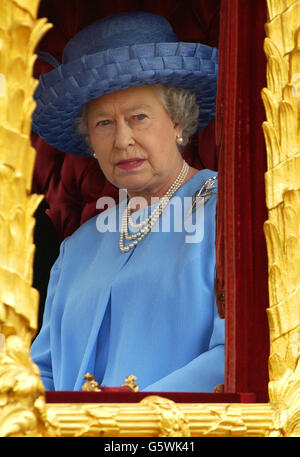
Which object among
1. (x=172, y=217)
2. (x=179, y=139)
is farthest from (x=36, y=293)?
(x=179, y=139)

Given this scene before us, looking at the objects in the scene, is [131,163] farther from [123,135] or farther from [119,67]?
[119,67]

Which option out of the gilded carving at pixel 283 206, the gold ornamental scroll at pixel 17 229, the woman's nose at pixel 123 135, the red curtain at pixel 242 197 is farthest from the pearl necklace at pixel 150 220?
the gold ornamental scroll at pixel 17 229

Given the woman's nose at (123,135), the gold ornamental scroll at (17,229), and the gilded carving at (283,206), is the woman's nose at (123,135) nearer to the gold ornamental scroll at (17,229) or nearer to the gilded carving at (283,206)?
the gilded carving at (283,206)

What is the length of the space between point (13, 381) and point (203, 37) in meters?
1.15

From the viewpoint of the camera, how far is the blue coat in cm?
182

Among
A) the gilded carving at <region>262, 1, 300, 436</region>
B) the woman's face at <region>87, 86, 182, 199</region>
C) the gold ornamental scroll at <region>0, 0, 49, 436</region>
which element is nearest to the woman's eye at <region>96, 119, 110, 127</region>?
the woman's face at <region>87, 86, 182, 199</region>

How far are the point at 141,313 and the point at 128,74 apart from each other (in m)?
0.50

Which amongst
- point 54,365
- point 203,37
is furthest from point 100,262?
point 203,37

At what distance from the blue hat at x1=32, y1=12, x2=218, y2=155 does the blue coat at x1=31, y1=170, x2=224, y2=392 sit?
22cm

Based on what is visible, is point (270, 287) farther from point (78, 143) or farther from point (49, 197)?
point (49, 197)

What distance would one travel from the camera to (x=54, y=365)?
2.06 meters

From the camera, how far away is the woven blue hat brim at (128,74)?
6.42 ft

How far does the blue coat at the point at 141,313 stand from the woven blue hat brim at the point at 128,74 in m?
0.21
